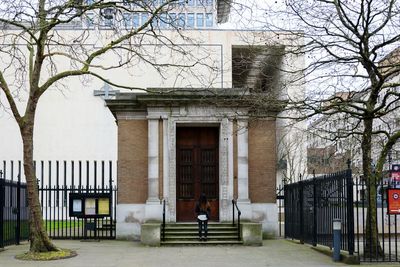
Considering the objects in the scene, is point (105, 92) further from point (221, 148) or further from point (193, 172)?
point (221, 148)

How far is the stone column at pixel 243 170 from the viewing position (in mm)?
22688

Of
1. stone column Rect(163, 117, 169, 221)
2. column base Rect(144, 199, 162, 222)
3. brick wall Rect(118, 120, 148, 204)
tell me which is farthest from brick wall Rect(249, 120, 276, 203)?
brick wall Rect(118, 120, 148, 204)

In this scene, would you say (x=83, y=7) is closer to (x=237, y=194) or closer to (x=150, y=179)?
(x=150, y=179)

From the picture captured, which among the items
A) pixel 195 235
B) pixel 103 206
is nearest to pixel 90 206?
→ pixel 103 206

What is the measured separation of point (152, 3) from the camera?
58.5 feet

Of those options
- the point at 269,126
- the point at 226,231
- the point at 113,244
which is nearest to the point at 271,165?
the point at 269,126

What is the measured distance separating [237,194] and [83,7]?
31.7 ft

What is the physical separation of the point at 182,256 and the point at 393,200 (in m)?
6.07

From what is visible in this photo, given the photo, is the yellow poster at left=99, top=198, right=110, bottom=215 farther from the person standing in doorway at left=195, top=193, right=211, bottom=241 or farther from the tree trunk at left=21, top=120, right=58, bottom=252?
the tree trunk at left=21, top=120, right=58, bottom=252

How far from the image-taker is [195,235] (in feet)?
69.9

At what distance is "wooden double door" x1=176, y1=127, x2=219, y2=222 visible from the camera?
77.6ft

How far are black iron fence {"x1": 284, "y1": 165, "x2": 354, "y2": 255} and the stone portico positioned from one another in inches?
44.5

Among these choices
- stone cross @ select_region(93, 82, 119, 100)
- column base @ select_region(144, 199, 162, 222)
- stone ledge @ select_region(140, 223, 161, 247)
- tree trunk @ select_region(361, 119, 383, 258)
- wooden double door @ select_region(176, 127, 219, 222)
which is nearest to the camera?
tree trunk @ select_region(361, 119, 383, 258)

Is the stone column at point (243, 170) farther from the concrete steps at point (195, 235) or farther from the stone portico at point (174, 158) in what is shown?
the concrete steps at point (195, 235)
